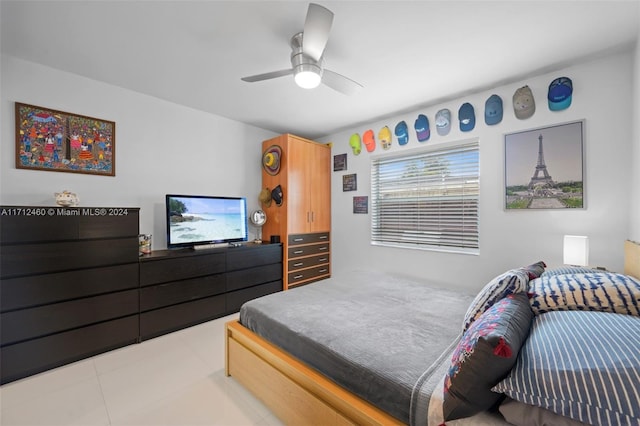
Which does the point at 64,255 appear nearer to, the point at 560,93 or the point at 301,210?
the point at 301,210

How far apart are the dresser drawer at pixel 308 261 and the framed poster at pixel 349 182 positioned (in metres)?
1.17

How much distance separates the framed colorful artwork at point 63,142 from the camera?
2.31 metres

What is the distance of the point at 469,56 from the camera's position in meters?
2.23

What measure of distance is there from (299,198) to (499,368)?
130 inches

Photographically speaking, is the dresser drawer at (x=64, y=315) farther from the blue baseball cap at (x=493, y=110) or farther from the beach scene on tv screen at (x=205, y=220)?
the blue baseball cap at (x=493, y=110)

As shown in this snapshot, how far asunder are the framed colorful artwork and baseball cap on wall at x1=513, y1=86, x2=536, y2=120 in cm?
417

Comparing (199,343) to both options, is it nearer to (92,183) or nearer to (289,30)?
(92,183)

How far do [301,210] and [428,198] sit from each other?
1803 millimetres

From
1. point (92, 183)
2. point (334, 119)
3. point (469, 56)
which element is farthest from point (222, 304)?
point (469, 56)

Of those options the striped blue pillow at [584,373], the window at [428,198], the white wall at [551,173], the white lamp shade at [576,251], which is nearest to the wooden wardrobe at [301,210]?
the window at [428,198]

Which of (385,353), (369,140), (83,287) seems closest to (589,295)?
(385,353)

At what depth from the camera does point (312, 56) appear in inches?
72.8

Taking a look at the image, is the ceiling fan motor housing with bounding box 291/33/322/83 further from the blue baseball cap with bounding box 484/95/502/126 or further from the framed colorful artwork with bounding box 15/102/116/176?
the framed colorful artwork with bounding box 15/102/116/176

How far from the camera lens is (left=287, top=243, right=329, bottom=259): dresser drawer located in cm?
389
